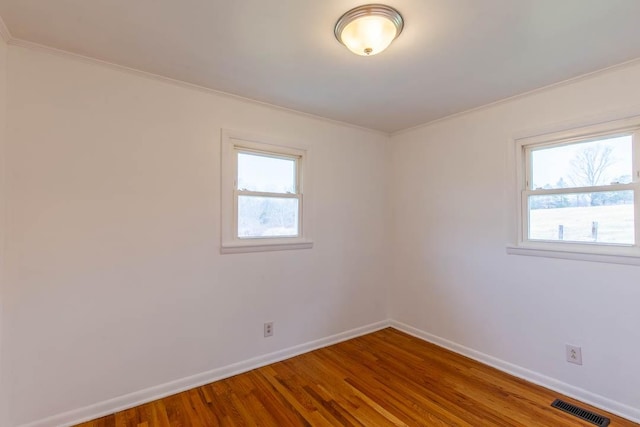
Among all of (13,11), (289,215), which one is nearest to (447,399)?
(289,215)

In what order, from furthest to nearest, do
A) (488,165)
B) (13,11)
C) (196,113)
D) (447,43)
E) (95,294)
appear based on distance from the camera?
(488,165), (196,113), (95,294), (447,43), (13,11)

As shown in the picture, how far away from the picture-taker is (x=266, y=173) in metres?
2.93

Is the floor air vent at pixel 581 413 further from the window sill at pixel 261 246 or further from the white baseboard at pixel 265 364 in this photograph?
the window sill at pixel 261 246

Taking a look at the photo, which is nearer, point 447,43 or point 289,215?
point 447,43

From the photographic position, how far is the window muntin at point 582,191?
2170mm

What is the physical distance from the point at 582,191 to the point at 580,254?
0.48 meters

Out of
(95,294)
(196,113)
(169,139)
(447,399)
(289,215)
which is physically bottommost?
(447,399)

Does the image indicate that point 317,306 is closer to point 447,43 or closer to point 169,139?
point 169,139

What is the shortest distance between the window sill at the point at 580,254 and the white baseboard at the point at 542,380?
0.97 m

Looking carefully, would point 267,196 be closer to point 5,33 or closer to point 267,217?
point 267,217

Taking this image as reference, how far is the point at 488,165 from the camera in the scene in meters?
2.88

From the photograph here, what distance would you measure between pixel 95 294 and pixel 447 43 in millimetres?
2829

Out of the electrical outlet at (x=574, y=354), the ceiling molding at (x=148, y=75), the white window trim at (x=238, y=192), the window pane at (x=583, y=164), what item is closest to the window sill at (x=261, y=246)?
the white window trim at (x=238, y=192)

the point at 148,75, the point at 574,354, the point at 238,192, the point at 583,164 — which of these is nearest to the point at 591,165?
the point at 583,164
